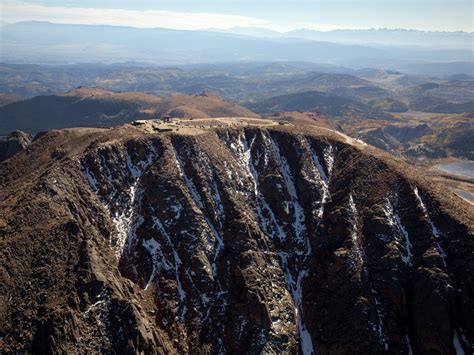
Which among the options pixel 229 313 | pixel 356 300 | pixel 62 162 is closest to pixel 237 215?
pixel 229 313

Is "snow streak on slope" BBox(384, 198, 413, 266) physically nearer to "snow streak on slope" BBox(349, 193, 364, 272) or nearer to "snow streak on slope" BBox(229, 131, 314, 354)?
"snow streak on slope" BBox(349, 193, 364, 272)

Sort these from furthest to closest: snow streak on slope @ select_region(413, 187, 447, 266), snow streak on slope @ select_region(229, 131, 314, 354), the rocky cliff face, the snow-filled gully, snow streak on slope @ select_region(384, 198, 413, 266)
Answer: the snow-filled gully → snow streak on slope @ select_region(229, 131, 314, 354) → snow streak on slope @ select_region(384, 198, 413, 266) → snow streak on slope @ select_region(413, 187, 447, 266) → the rocky cliff face

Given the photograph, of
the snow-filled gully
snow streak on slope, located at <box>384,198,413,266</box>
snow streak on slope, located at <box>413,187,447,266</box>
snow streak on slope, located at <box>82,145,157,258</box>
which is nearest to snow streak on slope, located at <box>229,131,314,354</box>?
A: the snow-filled gully

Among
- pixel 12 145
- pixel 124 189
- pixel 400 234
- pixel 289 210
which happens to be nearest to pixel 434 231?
pixel 400 234

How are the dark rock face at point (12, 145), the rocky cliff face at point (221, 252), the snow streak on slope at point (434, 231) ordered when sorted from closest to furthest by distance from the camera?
the rocky cliff face at point (221, 252) < the snow streak on slope at point (434, 231) < the dark rock face at point (12, 145)

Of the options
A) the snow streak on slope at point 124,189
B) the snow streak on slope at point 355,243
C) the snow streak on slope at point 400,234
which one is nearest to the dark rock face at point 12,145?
the snow streak on slope at point 124,189

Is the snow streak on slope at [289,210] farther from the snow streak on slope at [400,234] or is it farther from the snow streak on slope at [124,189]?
the snow streak on slope at [124,189]

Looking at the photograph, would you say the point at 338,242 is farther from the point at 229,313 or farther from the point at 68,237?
the point at 68,237
